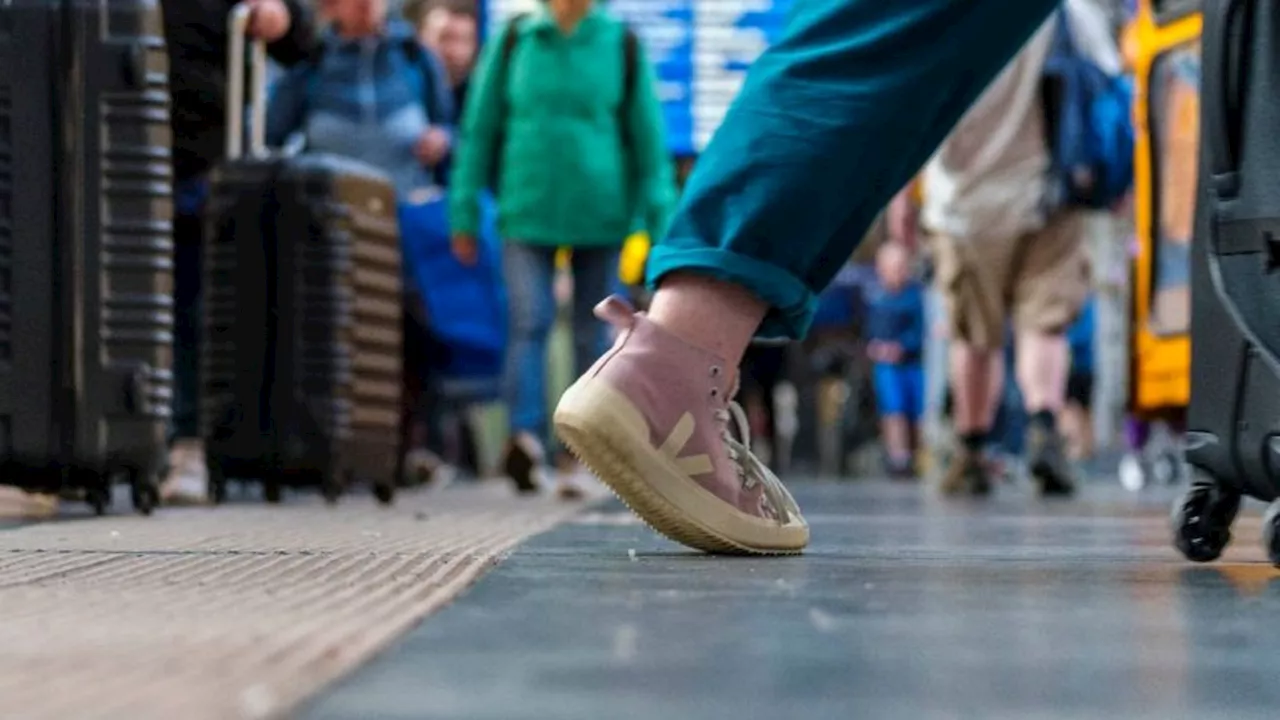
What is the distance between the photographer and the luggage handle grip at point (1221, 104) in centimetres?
225

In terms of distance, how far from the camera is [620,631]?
4.75ft

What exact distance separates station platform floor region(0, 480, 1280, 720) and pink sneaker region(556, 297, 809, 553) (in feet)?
0.18

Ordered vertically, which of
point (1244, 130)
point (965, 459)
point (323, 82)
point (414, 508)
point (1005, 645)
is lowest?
point (965, 459)

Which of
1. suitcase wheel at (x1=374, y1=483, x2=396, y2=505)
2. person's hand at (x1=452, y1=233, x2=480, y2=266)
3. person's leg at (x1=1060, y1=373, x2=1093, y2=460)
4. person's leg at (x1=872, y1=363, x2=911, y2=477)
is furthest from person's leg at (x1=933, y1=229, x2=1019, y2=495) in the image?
person's leg at (x1=872, y1=363, x2=911, y2=477)

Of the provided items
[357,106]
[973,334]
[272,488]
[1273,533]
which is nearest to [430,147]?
[357,106]

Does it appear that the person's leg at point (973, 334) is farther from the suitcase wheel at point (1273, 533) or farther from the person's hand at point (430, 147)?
the suitcase wheel at point (1273, 533)

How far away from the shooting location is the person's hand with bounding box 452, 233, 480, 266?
21.7 ft

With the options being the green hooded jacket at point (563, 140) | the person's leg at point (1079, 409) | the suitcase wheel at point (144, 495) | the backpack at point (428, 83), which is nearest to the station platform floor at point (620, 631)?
the suitcase wheel at point (144, 495)

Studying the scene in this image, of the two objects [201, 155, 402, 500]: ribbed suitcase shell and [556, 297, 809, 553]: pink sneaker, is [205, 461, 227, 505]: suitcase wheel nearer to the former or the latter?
[201, 155, 402, 500]: ribbed suitcase shell

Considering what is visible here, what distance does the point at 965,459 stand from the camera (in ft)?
21.1

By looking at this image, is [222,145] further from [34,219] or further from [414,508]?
[34,219]

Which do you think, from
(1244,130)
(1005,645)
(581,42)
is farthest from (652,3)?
(1005,645)

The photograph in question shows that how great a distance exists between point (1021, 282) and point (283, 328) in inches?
96.7

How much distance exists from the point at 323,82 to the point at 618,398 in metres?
4.34
